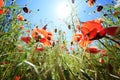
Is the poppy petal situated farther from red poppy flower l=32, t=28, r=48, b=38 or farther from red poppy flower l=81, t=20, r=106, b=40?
red poppy flower l=32, t=28, r=48, b=38

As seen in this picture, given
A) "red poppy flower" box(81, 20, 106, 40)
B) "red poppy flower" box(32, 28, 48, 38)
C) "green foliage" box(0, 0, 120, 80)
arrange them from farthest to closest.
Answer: "red poppy flower" box(32, 28, 48, 38) < "green foliage" box(0, 0, 120, 80) < "red poppy flower" box(81, 20, 106, 40)

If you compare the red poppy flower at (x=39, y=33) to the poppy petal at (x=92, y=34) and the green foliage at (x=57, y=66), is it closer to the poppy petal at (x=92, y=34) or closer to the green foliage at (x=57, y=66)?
the green foliage at (x=57, y=66)

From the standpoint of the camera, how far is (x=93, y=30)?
882 mm

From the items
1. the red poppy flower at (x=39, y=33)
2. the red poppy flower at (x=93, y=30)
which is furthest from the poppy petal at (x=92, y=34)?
the red poppy flower at (x=39, y=33)

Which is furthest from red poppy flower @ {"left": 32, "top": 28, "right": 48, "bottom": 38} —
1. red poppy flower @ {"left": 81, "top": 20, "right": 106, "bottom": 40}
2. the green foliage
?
red poppy flower @ {"left": 81, "top": 20, "right": 106, "bottom": 40}

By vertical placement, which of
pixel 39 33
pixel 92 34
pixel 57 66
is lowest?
pixel 57 66

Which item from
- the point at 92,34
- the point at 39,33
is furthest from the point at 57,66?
the point at 39,33

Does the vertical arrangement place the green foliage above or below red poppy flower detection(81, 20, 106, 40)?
below

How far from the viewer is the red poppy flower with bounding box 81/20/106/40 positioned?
0.88 m

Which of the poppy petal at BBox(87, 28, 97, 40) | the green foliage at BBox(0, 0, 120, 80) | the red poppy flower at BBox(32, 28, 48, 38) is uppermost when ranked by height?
the red poppy flower at BBox(32, 28, 48, 38)

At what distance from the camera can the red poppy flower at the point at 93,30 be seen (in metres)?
0.88

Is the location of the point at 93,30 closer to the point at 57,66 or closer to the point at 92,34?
the point at 92,34

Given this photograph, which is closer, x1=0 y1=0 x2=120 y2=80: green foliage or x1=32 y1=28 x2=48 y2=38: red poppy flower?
x1=0 y1=0 x2=120 y2=80: green foliage

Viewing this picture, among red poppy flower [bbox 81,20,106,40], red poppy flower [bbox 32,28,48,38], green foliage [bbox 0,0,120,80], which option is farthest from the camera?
red poppy flower [bbox 32,28,48,38]
